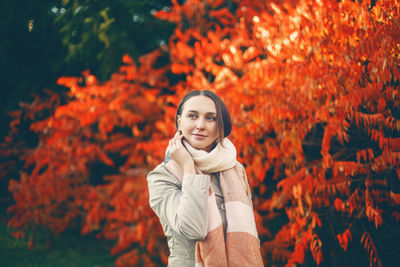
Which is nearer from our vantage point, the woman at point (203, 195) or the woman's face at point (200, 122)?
the woman at point (203, 195)

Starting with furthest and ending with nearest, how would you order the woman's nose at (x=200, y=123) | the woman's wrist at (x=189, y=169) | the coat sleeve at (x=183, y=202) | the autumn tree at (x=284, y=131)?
the autumn tree at (x=284, y=131), the woman's nose at (x=200, y=123), the woman's wrist at (x=189, y=169), the coat sleeve at (x=183, y=202)

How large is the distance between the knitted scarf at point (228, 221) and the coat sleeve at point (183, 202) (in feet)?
0.29

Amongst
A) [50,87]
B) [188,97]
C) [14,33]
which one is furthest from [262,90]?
[14,33]

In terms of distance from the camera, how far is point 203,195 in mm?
1667

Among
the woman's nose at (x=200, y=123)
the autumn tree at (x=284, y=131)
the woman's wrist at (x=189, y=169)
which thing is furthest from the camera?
the autumn tree at (x=284, y=131)

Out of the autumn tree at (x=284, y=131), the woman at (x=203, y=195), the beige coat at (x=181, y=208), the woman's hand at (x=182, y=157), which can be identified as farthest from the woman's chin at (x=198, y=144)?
the autumn tree at (x=284, y=131)

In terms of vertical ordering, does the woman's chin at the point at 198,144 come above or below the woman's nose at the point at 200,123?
below

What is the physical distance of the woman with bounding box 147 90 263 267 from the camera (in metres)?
1.67

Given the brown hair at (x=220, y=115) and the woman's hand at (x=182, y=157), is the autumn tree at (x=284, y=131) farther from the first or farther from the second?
the woman's hand at (x=182, y=157)

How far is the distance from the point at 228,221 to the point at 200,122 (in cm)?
62

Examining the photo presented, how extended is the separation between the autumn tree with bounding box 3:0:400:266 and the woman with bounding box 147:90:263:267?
1.52 meters

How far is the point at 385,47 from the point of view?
2.61m

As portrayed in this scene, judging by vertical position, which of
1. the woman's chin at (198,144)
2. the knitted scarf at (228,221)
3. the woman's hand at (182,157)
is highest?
the woman's chin at (198,144)

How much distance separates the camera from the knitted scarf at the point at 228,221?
171 centimetres
